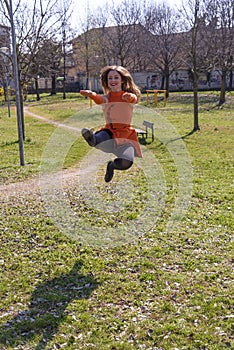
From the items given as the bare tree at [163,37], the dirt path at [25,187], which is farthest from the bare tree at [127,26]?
the dirt path at [25,187]

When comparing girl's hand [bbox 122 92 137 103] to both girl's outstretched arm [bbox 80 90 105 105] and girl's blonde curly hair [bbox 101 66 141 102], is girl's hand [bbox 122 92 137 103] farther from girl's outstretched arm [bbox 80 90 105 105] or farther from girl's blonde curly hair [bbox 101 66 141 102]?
girl's outstretched arm [bbox 80 90 105 105]

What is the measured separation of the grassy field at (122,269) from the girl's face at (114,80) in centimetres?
271

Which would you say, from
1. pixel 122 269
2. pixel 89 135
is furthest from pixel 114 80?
pixel 122 269

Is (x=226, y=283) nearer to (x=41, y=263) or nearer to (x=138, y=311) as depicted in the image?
(x=138, y=311)

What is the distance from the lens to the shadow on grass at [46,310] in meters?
4.73

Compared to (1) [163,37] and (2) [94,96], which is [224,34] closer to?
(1) [163,37]

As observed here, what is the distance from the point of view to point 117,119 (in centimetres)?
638

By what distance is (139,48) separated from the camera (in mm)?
52344

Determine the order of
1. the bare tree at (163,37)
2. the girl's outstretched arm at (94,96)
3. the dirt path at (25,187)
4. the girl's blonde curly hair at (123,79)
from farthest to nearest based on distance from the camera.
Answer: the bare tree at (163,37) → the dirt path at (25,187) → the girl's blonde curly hair at (123,79) → the girl's outstretched arm at (94,96)

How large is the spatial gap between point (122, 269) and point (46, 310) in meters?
1.48

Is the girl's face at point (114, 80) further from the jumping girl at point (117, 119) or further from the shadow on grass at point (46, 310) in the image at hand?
the shadow on grass at point (46, 310)

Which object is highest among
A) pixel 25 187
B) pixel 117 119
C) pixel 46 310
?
pixel 117 119

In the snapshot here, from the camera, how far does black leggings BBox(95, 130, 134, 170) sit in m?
6.22

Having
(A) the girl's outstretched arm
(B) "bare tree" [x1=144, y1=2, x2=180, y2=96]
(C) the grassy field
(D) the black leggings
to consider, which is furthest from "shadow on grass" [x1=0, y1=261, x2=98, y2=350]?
(B) "bare tree" [x1=144, y1=2, x2=180, y2=96]
